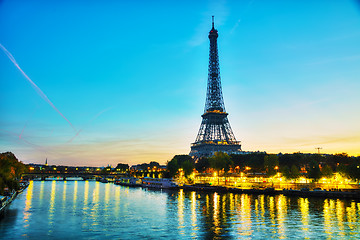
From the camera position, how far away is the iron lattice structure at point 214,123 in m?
158

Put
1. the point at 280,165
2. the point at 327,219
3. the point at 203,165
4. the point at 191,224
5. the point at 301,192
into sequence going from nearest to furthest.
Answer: the point at 191,224
the point at 327,219
the point at 301,192
the point at 280,165
the point at 203,165

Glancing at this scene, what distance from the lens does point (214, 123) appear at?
16088cm

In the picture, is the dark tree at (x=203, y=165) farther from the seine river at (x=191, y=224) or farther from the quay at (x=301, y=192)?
the seine river at (x=191, y=224)

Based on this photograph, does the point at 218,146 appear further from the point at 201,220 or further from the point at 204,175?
the point at 201,220

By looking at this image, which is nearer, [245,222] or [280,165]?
[245,222]

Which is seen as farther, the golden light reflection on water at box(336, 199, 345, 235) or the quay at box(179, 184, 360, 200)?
the quay at box(179, 184, 360, 200)

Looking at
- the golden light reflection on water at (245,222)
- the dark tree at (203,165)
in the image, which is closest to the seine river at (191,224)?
the golden light reflection on water at (245,222)

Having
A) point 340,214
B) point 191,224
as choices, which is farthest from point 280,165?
point 191,224

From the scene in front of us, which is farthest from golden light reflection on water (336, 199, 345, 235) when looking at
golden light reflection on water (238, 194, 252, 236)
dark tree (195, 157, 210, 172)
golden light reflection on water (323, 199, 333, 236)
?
dark tree (195, 157, 210, 172)

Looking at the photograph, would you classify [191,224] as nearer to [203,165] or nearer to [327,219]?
[327,219]

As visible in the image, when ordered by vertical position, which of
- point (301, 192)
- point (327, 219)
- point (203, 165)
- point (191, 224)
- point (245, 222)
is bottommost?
point (191, 224)

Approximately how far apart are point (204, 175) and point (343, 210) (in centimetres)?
9585

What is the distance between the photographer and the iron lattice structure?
158m

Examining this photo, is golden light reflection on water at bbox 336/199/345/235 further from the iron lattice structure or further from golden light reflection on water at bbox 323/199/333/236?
the iron lattice structure
